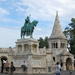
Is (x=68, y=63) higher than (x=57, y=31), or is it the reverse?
(x=57, y=31)

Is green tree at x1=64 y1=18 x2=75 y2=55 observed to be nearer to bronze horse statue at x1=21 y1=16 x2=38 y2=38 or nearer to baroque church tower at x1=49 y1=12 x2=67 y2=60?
baroque church tower at x1=49 y1=12 x2=67 y2=60

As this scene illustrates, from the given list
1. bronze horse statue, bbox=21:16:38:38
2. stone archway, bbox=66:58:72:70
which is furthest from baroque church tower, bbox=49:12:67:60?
bronze horse statue, bbox=21:16:38:38

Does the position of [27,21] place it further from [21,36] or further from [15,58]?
[15,58]

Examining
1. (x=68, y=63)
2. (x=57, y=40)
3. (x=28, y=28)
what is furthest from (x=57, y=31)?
(x=28, y=28)


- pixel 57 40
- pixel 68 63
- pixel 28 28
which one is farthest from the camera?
pixel 68 63

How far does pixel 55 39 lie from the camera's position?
71750 mm

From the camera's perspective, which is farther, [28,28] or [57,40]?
[57,40]

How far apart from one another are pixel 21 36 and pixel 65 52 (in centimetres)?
2573

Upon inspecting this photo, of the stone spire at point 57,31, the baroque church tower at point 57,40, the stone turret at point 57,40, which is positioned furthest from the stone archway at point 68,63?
the stone spire at point 57,31

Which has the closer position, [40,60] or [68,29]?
[40,60]

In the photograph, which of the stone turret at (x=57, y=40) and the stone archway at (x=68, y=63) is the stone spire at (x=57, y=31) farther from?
the stone archway at (x=68, y=63)

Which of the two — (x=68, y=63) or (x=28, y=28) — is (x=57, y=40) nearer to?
(x=68, y=63)

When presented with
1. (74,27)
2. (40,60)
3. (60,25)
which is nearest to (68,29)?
(74,27)

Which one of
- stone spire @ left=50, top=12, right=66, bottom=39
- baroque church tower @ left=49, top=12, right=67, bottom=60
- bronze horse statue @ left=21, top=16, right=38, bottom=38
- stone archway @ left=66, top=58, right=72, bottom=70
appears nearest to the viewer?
bronze horse statue @ left=21, top=16, right=38, bottom=38
